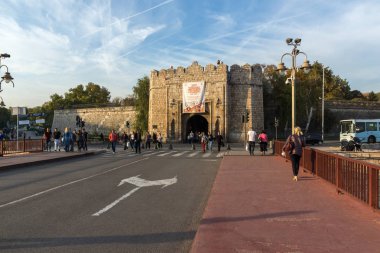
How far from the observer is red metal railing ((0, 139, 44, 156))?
22672mm

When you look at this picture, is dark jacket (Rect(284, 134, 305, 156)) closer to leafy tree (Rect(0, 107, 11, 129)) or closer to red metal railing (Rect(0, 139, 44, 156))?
red metal railing (Rect(0, 139, 44, 156))

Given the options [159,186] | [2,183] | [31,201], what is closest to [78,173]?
[2,183]

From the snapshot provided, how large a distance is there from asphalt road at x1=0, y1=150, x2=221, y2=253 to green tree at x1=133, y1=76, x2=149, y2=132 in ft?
137

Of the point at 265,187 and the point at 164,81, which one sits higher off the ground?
the point at 164,81

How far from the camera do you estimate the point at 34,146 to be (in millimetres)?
25812

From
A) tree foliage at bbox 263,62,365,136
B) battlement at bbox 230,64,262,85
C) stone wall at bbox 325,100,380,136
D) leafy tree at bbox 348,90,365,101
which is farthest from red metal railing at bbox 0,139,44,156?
leafy tree at bbox 348,90,365,101

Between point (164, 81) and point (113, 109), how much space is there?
61.4 feet

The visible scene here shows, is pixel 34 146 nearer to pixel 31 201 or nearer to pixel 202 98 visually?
pixel 31 201

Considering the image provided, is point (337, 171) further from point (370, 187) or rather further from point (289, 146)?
point (289, 146)

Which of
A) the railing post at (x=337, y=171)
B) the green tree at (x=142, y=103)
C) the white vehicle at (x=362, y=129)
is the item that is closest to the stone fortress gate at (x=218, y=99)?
the green tree at (x=142, y=103)

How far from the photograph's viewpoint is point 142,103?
5588 centimetres

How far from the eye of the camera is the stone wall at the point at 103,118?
209ft

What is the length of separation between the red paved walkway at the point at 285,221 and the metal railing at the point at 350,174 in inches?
7.7

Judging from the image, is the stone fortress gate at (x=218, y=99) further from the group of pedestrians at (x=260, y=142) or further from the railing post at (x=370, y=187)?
the railing post at (x=370, y=187)
